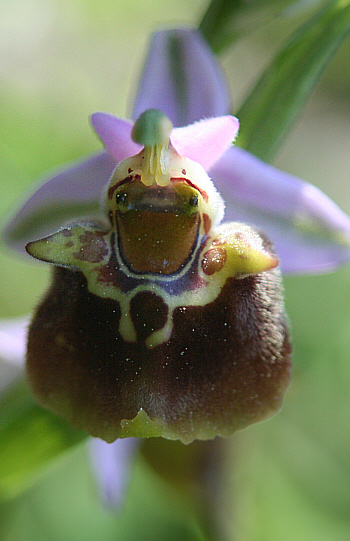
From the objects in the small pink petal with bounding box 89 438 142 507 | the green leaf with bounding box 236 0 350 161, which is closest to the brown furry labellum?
the green leaf with bounding box 236 0 350 161

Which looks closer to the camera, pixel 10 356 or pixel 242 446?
pixel 10 356

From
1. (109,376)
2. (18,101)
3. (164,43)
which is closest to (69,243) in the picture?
(109,376)

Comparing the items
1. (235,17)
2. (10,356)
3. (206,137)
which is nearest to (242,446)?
(10,356)

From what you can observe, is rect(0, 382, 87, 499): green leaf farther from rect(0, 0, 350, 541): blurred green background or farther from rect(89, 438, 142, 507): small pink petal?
rect(89, 438, 142, 507): small pink petal

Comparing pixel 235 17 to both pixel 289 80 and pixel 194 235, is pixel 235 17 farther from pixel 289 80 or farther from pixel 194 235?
pixel 194 235

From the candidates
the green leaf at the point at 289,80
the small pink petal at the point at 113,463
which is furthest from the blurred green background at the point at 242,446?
the green leaf at the point at 289,80

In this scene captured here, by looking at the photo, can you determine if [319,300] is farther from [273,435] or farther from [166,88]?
[166,88]
